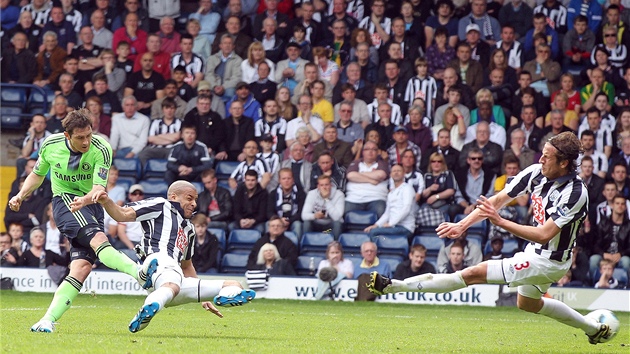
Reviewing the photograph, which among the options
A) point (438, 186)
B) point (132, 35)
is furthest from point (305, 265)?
point (132, 35)

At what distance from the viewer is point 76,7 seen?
22.2m

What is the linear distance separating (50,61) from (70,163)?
37.7 feet

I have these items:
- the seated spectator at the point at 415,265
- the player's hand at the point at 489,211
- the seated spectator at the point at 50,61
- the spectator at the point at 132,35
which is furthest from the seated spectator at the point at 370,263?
the player's hand at the point at 489,211

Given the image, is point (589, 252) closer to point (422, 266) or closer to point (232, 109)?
point (422, 266)

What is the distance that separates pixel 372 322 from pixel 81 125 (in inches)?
183

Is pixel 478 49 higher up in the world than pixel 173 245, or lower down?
higher up

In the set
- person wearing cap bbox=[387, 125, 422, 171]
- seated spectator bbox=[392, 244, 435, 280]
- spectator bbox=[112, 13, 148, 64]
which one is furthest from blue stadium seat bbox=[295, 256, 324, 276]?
spectator bbox=[112, 13, 148, 64]

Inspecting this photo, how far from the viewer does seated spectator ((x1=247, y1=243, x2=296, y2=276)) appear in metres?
17.1

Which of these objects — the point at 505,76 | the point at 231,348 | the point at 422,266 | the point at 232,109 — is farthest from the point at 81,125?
the point at 505,76

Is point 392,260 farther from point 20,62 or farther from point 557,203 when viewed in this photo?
point 20,62

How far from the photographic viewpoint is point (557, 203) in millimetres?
8867

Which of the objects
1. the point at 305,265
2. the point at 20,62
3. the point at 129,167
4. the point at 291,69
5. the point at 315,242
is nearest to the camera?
the point at 305,265

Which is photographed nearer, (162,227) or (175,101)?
(162,227)

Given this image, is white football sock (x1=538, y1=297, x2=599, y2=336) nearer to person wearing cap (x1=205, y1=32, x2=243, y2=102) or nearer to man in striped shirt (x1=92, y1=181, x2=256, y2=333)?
man in striped shirt (x1=92, y1=181, x2=256, y2=333)
